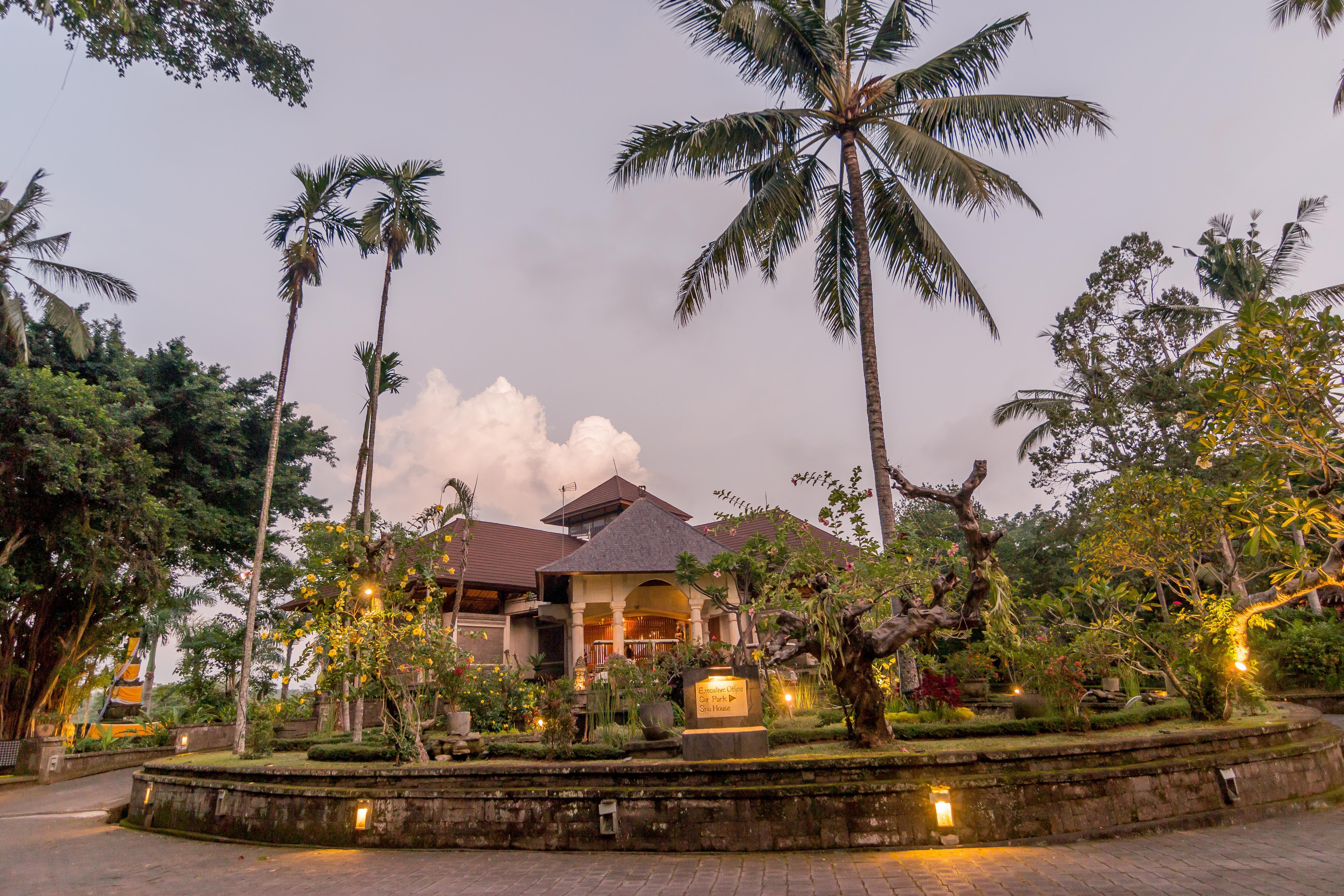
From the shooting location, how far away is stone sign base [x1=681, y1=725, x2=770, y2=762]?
805 cm

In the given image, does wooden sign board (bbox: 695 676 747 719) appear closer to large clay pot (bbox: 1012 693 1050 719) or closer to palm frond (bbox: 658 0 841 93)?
large clay pot (bbox: 1012 693 1050 719)

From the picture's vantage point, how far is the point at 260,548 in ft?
45.7

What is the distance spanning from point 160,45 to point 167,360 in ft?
53.2

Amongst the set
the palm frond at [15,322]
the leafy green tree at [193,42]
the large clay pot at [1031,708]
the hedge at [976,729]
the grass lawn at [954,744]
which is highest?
the palm frond at [15,322]

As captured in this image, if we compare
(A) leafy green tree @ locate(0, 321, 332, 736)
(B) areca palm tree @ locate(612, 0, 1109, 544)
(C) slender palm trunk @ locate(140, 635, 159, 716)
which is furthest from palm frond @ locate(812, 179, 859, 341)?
(C) slender palm trunk @ locate(140, 635, 159, 716)

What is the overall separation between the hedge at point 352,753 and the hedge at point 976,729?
5.34 m

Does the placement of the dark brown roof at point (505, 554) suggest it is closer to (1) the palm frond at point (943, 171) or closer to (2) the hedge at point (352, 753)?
(2) the hedge at point (352, 753)

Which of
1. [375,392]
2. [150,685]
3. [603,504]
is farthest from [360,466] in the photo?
[150,685]

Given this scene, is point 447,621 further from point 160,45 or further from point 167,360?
point 160,45

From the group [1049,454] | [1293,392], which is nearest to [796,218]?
[1293,392]

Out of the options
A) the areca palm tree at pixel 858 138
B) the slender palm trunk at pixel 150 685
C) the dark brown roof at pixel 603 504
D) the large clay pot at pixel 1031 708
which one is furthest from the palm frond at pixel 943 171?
the slender palm trunk at pixel 150 685

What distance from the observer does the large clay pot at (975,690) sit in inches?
494

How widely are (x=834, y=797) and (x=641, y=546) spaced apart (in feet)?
41.1

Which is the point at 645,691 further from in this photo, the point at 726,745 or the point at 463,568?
the point at 463,568
